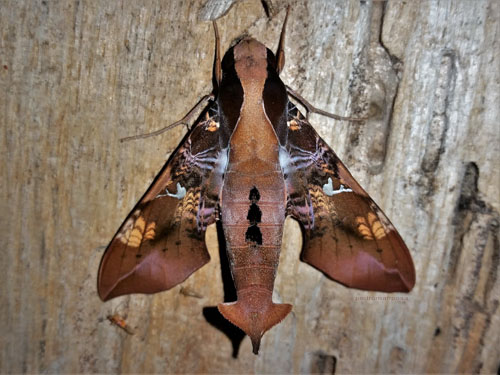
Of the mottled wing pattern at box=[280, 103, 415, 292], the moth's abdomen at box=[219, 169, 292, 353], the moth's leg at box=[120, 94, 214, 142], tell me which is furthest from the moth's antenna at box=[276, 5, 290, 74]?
the moth's abdomen at box=[219, 169, 292, 353]

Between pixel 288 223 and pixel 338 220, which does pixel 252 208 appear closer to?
pixel 288 223

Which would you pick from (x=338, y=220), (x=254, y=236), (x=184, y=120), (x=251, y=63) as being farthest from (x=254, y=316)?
(x=251, y=63)

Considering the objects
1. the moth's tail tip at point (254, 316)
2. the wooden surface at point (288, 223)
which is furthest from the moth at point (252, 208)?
the wooden surface at point (288, 223)

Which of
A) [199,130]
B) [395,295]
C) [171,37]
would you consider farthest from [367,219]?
[171,37]

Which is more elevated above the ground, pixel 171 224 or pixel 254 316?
pixel 171 224

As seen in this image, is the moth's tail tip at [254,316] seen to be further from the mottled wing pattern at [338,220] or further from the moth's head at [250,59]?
the moth's head at [250,59]

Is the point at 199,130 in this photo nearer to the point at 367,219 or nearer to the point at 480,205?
the point at 367,219
